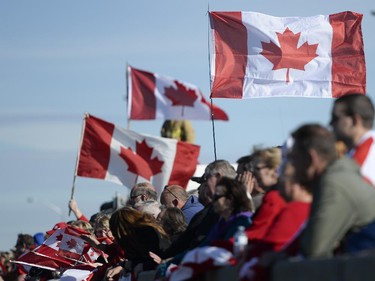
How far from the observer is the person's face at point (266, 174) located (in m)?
9.29

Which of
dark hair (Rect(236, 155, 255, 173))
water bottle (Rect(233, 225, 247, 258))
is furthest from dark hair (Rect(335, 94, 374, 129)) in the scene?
dark hair (Rect(236, 155, 255, 173))

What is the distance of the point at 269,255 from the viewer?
7391 millimetres

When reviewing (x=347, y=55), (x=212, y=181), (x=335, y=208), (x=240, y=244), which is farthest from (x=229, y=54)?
(x=335, y=208)

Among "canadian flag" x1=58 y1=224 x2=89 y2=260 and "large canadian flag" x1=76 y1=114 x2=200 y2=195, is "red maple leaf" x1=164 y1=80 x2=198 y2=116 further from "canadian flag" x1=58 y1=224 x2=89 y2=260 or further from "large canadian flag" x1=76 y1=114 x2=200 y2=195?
"canadian flag" x1=58 y1=224 x2=89 y2=260

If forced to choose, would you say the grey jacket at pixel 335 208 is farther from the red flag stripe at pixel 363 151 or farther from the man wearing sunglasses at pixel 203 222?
the man wearing sunglasses at pixel 203 222

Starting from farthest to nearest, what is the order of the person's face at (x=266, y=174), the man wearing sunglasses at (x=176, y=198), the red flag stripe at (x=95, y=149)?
the red flag stripe at (x=95, y=149), the man wearing sunglasses at (x=176, y=198), the person's face at (x=266, y=174)

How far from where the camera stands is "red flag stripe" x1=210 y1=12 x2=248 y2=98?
58.6ft

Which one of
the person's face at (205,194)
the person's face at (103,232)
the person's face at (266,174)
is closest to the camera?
the person's face at (266,174)

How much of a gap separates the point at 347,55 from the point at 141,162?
5.98 meters

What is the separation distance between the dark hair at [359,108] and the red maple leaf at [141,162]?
15119mm

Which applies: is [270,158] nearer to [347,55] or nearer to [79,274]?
[79,274]

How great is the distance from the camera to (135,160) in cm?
2311

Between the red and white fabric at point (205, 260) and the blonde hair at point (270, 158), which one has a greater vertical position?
the blonde hair at point (270, 158)

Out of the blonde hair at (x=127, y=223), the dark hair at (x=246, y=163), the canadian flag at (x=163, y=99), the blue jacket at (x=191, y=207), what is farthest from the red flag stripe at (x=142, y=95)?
the dark hair at (x=246, y=163)
